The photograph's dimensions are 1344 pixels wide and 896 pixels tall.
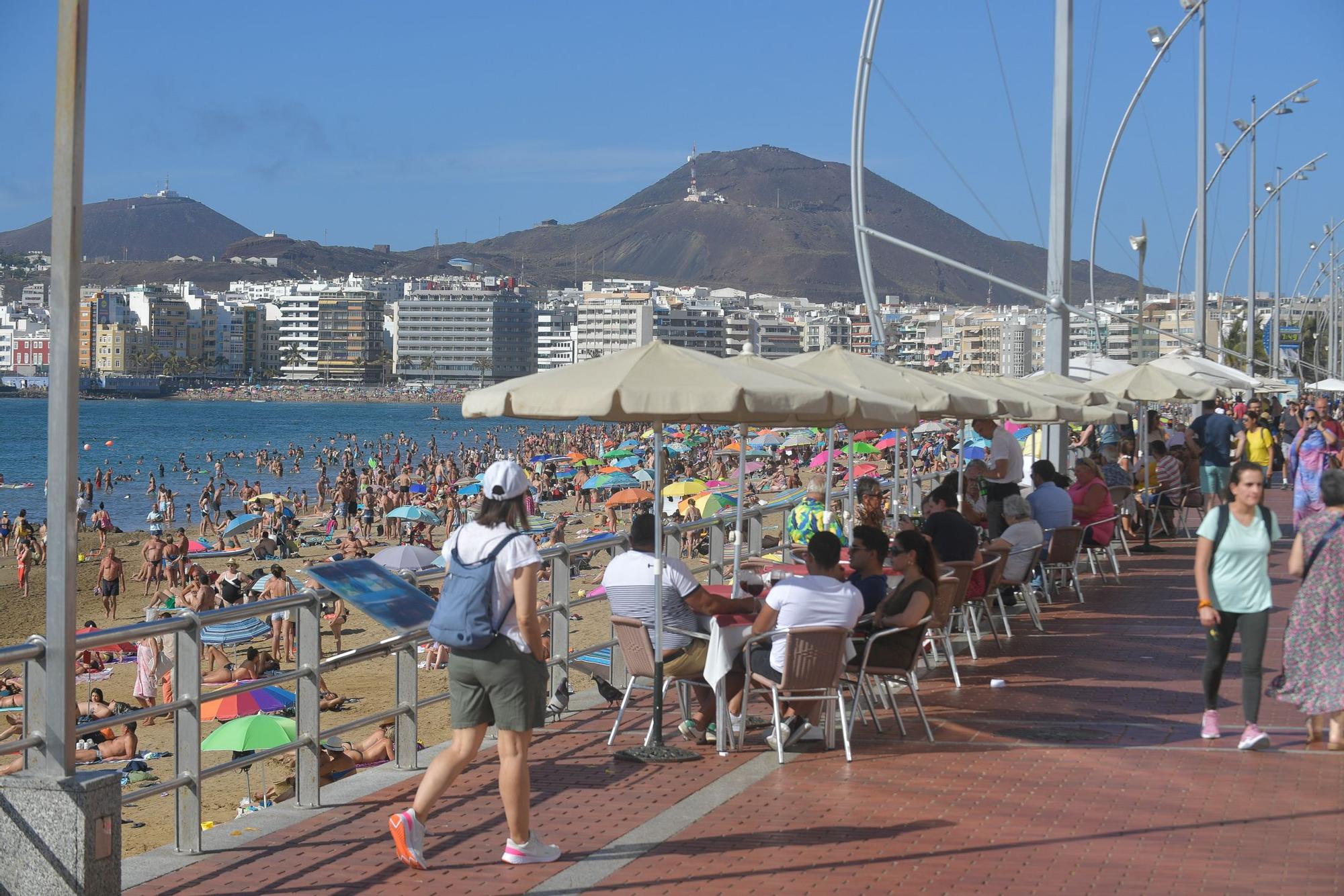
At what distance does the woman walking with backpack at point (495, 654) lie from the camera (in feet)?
16.7

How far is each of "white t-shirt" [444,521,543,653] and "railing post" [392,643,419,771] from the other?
183 cm

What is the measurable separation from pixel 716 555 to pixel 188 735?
17.3 ft

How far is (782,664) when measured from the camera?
6879mm

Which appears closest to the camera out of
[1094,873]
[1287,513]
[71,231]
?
[71,231]

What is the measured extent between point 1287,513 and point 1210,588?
13501 mm

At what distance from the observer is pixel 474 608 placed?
5094 millimetres

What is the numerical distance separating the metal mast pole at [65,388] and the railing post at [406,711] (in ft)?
7.98

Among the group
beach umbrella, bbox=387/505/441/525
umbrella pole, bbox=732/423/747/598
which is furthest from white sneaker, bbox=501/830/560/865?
beach umbrella, bbox=387/505/441/525

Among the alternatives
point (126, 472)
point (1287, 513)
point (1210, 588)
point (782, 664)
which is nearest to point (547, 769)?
point (782, 664)

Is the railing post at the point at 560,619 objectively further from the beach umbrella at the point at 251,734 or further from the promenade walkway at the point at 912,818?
the beach umbrella at the point at 251,734

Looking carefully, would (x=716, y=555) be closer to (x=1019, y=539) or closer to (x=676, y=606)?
(x=1019, y=539)

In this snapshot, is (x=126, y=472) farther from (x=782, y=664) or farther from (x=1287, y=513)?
(x=782, y=664)

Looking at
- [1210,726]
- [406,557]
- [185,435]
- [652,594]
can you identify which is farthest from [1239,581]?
[185,435]

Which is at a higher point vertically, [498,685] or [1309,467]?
[1309,467]
